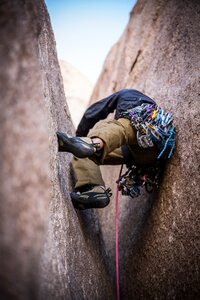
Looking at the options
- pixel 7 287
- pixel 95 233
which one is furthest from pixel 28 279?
pixel 95 233

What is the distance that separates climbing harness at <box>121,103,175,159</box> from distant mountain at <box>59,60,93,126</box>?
10.7 meters

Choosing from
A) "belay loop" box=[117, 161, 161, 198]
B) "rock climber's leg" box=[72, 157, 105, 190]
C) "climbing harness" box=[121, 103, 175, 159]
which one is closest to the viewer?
"climbing harness" box=[121, 103, 175, 159]

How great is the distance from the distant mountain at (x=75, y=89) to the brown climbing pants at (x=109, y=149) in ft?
34.6

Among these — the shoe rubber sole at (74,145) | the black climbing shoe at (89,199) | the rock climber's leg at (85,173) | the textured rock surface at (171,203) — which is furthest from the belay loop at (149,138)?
the shoe rubber sole at (74,145)

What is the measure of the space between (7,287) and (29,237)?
0.19 m

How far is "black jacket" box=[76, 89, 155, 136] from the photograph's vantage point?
2.77m

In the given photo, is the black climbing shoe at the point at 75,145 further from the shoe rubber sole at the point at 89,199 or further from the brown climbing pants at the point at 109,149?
the shoe rubber sole at the point at 89,199

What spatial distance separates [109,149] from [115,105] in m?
0.93

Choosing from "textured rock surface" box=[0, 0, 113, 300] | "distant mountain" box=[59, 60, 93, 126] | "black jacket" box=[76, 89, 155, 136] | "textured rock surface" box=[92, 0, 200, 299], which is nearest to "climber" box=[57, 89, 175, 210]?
"black jacket" box=[76, 89, 155, 136]

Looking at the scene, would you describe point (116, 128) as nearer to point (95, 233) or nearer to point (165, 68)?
point (95, 233)

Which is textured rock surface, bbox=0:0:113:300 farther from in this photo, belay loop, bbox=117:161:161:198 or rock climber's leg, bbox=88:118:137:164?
belay loop, bbox=117:161:161:198

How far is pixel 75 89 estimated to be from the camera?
53.7 ft

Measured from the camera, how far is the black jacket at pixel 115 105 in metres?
2.77

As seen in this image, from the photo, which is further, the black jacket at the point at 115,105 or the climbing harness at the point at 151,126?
the black jacket at the point at 115,105
